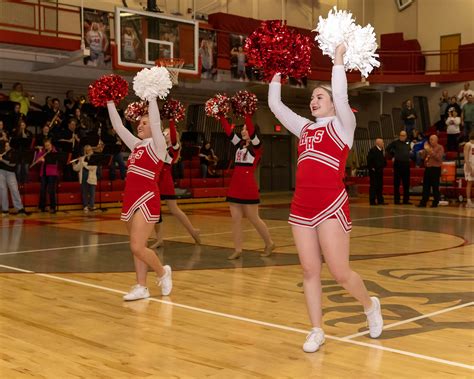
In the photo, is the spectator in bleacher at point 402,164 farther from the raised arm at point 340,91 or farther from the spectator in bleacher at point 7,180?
the raised arm at point 340,91

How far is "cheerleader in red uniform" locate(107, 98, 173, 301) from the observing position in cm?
543

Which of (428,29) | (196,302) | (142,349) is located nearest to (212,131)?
(428,29)

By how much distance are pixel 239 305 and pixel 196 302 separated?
0.38 meters

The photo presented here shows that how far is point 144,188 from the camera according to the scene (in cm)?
549

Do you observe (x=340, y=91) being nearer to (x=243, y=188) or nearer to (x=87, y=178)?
(x=243, y=188)

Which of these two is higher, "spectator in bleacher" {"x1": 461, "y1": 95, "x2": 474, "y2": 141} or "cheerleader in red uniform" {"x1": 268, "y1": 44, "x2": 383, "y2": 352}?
"spectator in bleacher" {"x1": 461, "y1": 95, "x2": 474, "y2": 141}

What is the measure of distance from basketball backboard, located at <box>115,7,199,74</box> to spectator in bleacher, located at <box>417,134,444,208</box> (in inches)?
251

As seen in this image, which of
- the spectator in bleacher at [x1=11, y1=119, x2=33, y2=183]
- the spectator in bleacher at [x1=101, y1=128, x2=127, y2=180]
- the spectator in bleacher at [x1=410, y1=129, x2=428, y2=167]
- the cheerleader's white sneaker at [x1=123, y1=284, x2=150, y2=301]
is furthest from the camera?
the spectator in bleacher at [x1=410, y1=129, x2=428, y2=167]

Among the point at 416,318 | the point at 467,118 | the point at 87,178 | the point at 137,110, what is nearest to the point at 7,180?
the point at 87,178

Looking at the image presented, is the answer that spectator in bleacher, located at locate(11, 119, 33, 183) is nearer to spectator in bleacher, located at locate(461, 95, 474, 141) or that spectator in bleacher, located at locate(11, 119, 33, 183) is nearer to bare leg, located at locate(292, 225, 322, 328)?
bare leg, located at locate(292, 225, 322, 328)

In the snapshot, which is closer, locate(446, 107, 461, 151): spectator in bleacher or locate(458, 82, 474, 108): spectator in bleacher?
locate(446, 107, 461, 151): spectator in bleacher

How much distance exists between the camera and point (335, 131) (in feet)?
13.1

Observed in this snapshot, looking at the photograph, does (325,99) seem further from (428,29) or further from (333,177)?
(428,29)

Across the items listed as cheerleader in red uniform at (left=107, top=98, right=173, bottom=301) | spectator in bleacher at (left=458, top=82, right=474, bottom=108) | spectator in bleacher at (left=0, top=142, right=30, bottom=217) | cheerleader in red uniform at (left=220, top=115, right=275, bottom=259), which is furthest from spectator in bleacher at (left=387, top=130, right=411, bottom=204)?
cheerleader in red uniform at (left=107, top=98, right=173, bottom=301)
